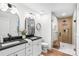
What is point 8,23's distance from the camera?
1.15 meters

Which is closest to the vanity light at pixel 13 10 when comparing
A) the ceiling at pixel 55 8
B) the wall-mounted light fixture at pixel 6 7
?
the wall-mounted light fixture at pixel 6 7

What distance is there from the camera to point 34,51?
116 cm

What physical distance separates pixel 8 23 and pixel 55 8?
0.80 metres

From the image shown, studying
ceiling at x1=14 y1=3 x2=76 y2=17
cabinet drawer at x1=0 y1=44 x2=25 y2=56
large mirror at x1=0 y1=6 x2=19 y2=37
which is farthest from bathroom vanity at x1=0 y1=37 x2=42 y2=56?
Answer: ceiling at x1=14 y1=3 x2=76 y2=17

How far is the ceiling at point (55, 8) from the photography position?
105cm

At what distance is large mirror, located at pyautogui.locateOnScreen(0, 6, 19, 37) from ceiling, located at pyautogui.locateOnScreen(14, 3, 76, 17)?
0.99ft

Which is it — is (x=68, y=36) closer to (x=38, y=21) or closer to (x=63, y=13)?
(x=63, y=13)

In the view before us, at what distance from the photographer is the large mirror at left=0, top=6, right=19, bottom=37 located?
3.60 feet

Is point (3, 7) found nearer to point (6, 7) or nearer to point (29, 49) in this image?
point (6, 7)

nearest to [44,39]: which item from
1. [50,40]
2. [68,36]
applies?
→ [50,40]

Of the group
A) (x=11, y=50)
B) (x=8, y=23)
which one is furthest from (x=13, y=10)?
(x=11, y=50)

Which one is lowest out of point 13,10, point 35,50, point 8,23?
point 35,50

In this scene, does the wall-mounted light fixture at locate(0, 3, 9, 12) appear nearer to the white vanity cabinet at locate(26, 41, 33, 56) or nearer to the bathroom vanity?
the bathroom vanity

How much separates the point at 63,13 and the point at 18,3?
0.71 m
